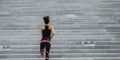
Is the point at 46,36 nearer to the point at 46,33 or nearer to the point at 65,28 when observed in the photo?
the point at 46,33

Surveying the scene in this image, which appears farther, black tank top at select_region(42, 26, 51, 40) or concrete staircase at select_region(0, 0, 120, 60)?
concrete staircase at select_region(0, 0, 120, 60)

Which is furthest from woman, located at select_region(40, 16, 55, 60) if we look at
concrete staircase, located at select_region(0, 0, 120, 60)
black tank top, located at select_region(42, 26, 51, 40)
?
concrete staircase, located at select_region(0, 0, 120, 60)

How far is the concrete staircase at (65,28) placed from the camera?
12141 mm

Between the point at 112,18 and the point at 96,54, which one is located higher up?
the point at 112,18

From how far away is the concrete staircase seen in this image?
12.1 m

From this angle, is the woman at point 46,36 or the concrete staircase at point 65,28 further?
the concrete staircase at point 65,28

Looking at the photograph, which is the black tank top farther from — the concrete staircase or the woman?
the concrete staircase

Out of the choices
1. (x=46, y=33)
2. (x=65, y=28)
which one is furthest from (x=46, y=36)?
(x=65, y=28)

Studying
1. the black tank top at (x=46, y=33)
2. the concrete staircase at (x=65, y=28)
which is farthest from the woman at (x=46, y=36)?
the concrete staircase at (x=65, y=28)

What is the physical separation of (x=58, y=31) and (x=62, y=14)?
172 cm

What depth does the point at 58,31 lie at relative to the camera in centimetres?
1375

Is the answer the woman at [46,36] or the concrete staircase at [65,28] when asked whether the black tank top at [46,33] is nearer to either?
the woman at [46,36]

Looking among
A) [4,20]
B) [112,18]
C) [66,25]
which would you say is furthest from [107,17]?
[4,20]

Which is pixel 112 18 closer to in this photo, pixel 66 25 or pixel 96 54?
pixel 66 25
